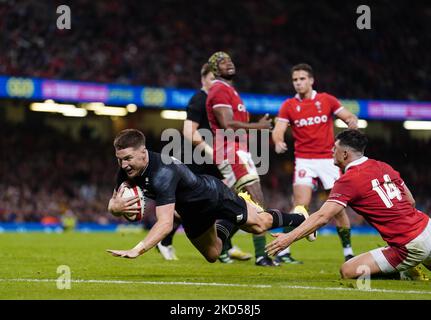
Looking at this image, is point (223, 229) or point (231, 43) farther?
point (231, 43)

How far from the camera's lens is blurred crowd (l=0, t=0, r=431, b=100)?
28453 millimetres

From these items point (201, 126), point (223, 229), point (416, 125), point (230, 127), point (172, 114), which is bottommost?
point (223, 229)

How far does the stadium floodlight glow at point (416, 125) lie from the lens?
34.5 metres

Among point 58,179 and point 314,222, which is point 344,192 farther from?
point 58,179

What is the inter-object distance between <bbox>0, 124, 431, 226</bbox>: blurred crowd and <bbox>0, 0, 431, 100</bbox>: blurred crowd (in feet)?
12.5

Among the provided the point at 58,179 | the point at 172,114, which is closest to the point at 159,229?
the point at 58,179

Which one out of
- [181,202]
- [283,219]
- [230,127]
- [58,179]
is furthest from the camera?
[58,179]

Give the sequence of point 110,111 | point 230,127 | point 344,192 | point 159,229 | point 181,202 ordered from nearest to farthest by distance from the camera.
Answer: point 159,229
point 344,192
point 181,202
point 230,127
point 110,111

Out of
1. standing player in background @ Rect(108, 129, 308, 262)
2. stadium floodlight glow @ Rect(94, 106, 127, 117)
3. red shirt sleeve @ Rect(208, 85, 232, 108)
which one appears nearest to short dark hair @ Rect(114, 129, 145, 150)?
standing player in background @ Rect(108, 129, 308, 262)

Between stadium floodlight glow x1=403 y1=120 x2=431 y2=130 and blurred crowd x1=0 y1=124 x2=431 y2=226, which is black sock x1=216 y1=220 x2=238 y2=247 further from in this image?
stadium floodlight glow x1=403 y1=120 x2=431 y2=130

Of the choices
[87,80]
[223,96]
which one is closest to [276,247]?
[223,96]

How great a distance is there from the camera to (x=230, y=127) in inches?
411

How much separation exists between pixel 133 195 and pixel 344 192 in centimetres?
196

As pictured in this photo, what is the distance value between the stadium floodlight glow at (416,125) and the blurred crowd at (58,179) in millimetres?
3397
